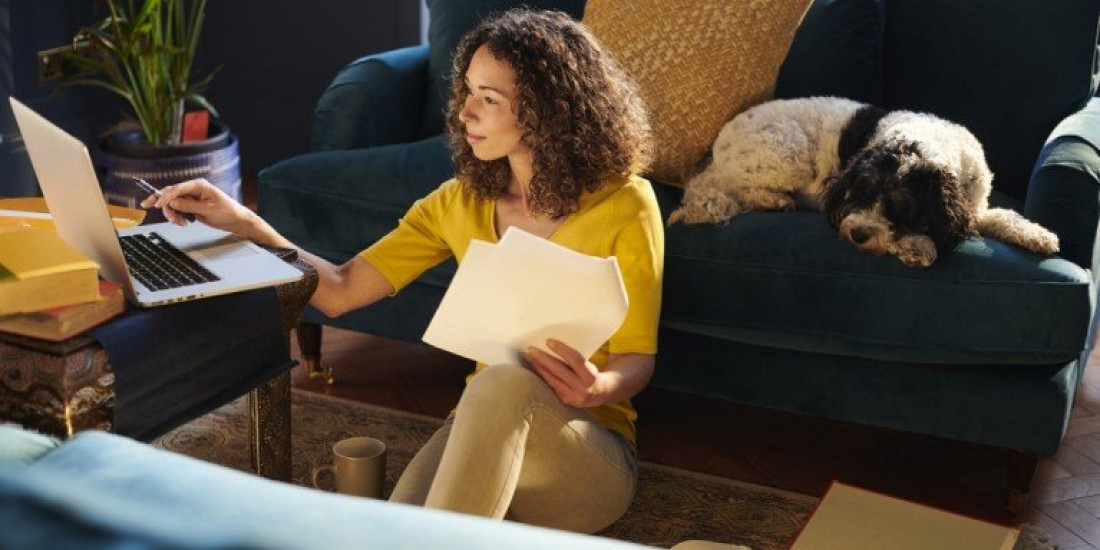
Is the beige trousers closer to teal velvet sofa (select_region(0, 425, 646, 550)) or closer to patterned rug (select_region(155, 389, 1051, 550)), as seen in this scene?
patterned rug (select_region(155, 389, 1051, 550))

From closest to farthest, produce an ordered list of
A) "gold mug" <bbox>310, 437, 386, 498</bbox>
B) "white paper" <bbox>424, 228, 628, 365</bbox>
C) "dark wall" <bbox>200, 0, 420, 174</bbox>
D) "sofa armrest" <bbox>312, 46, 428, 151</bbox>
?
"white paper" <bbox>424, 228, 628, 365</bbox>
"gold mug" <bbox>310, 437, 386, 498</bbox>
"sofa armrest" <bbox>312, 46, 428, 151</bbox>
"dark wall" <bbox>200, 0, 420, 174</bbox>

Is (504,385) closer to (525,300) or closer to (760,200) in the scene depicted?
(525,300)

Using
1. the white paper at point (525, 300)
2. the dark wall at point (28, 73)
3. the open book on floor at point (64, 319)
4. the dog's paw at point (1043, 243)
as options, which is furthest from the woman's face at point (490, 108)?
the dark wall at point (28, 73)

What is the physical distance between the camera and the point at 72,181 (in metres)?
Result: 1.51

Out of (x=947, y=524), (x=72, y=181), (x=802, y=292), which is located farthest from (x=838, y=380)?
(x=72, y=181)

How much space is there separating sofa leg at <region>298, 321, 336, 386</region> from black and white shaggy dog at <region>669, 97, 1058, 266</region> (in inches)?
34.2

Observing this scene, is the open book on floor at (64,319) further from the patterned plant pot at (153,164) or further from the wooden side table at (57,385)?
the patterned plant pot at (153,164)

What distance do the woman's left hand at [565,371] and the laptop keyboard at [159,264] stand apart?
434 millimetres

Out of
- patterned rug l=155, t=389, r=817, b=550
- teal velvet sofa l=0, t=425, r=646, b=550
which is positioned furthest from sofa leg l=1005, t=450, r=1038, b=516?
teal velvet sofa l=0, t=425, r=646, b=550

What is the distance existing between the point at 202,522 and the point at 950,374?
6.72 ft

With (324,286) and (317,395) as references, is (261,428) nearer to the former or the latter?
(324,286)

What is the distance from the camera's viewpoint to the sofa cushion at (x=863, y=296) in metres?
2.22

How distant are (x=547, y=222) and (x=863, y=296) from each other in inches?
26.3

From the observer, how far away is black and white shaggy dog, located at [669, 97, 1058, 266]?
2285mm
